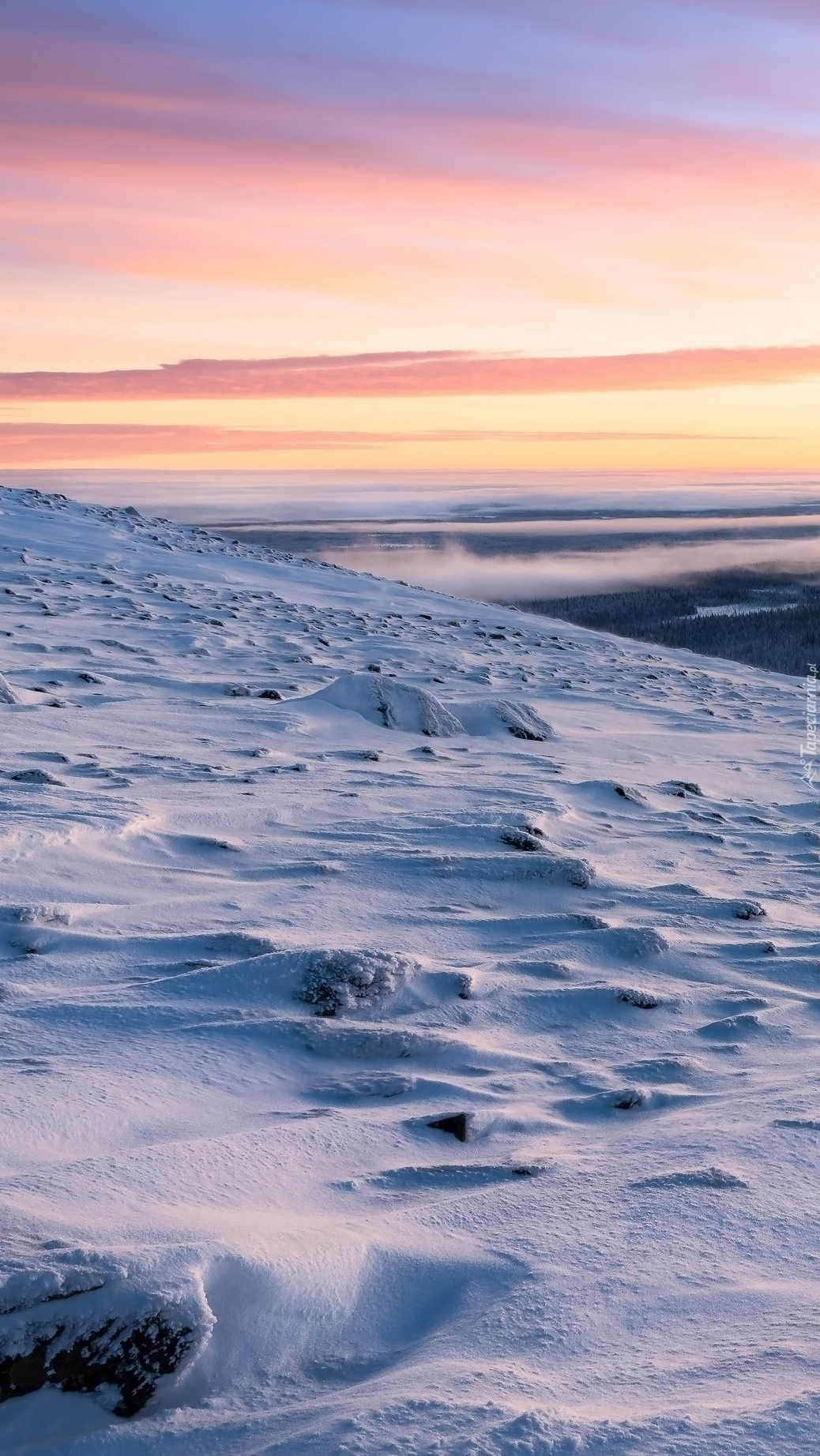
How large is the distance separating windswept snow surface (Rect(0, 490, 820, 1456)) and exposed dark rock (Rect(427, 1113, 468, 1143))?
0.01m

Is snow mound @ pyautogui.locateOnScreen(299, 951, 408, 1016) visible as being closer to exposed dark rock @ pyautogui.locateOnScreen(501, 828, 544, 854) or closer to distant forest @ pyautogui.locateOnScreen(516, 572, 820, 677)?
exposed dark rock @ pyautogui.locateOnScreen(501, 828, 544, 854)

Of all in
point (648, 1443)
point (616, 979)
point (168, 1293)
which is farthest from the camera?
point (616, 979)

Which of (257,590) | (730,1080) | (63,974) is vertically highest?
(257,590)

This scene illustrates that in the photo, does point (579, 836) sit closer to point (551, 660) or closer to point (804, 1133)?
point (804, 1133)

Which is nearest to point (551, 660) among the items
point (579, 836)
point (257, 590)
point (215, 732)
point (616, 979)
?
point (257, 590)

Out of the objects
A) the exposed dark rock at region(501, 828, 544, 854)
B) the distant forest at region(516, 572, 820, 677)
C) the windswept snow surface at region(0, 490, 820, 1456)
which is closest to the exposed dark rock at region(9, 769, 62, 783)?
the windswept snow surface at region(0, 490, 820, 1456)

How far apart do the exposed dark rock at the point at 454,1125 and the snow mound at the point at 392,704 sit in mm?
5780

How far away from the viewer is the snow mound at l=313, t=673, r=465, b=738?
899cm

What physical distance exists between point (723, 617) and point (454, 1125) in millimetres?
81943

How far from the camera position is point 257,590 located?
17.1 m

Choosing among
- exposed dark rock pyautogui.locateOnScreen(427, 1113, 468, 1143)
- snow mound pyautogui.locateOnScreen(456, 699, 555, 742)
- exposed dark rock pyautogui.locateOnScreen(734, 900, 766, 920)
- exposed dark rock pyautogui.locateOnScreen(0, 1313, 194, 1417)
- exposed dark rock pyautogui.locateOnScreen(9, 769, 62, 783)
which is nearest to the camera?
exposed dark rock pyautogui.locateOnScreen(0, 1313, 194, 1417)

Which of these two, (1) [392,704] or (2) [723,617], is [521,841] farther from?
(2) [723,617]

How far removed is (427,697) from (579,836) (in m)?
3.08

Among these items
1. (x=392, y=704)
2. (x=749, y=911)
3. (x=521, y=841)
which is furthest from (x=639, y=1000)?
(x=392, y=704)
